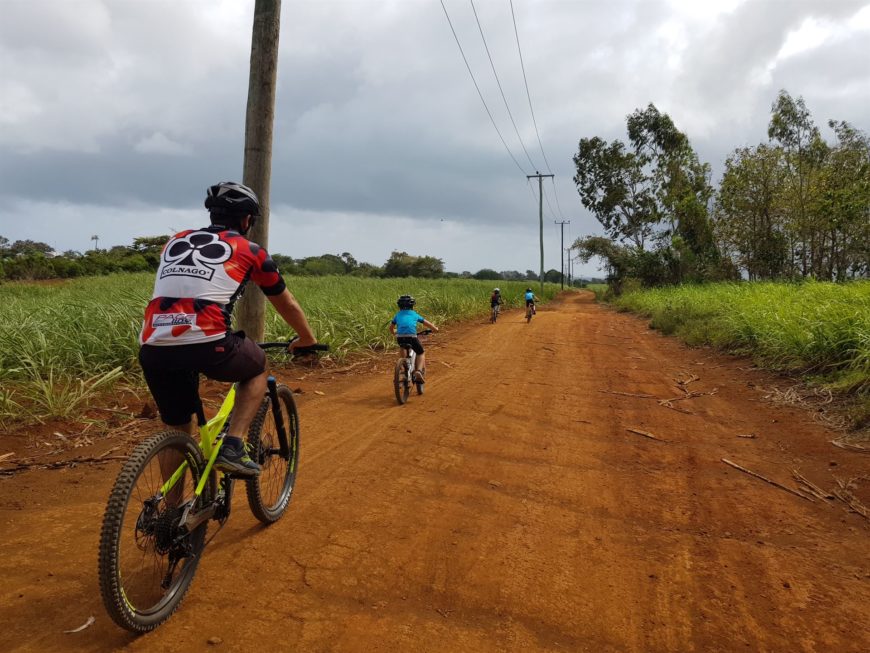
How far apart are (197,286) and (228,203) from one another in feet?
1.80

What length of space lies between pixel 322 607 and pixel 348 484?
1.51 m

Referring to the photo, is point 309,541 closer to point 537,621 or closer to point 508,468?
point 537,621

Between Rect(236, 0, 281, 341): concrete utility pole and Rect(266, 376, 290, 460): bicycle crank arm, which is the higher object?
Rect(236, 0, 281, 341): concrete utility pole

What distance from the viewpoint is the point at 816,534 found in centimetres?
327

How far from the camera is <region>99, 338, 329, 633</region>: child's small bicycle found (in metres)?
2.13

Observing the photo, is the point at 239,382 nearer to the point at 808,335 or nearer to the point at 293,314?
the point at 293,314

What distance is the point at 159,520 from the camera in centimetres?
236

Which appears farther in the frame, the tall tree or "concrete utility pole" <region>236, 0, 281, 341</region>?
the tall tree

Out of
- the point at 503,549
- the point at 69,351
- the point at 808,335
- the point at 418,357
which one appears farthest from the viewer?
the point at 808,335

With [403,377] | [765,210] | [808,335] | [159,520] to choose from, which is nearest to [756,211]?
[765,210]

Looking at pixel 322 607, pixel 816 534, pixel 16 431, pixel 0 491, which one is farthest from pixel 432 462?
pixel 16 431

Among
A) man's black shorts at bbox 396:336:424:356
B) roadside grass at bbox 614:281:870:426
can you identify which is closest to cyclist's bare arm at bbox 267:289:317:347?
man's black shorts at bbox 396:336:424:356

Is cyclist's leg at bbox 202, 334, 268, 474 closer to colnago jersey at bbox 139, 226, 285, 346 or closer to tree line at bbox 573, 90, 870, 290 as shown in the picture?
colnago jersey at bbox 139, 226, 285, 346

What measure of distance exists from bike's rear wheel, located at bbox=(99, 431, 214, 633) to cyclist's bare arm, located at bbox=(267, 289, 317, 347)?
2.60 feet
